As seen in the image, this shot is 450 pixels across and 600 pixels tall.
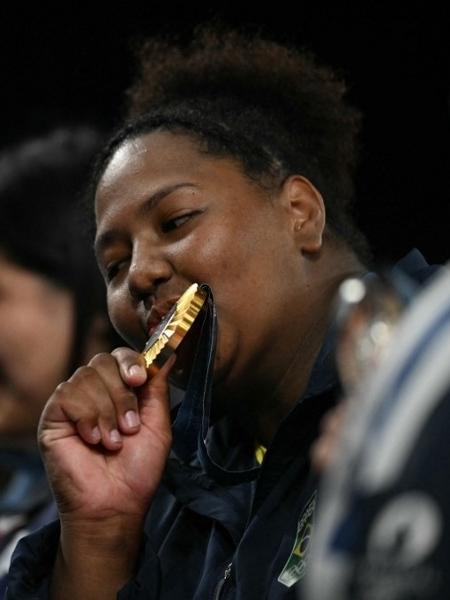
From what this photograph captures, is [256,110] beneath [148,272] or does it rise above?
above

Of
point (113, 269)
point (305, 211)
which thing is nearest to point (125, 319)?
point (113, 269)

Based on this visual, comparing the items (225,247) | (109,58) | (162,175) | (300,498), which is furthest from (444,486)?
(109,58)

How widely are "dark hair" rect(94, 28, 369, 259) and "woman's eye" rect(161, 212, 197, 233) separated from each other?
0.15 meters

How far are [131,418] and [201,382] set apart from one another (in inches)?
4.1

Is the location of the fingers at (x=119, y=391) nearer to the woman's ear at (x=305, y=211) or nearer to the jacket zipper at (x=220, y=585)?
the jacket zipper at (x=220, y=585)

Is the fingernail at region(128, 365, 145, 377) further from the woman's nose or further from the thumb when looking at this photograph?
the woman's nose

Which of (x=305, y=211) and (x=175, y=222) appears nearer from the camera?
(x=175, y=222)

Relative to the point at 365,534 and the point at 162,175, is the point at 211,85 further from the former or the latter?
the point at 365,534

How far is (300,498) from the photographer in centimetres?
131

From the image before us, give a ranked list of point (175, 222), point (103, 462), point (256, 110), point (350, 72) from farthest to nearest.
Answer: point (350, 72)
point (256, 110)
point (175, 222)
point (103, 462)

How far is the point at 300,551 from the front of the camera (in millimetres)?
1218

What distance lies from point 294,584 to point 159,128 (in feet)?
2.72

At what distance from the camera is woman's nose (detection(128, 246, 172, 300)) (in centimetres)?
152

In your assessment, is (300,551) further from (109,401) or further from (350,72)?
(350,72)
